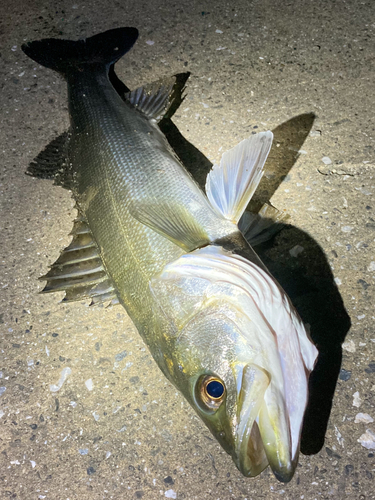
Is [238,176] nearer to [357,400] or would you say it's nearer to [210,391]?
[210,391]

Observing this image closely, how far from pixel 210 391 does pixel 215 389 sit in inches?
0.9

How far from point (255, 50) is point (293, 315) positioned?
8.71ft

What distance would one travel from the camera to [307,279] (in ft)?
8.57

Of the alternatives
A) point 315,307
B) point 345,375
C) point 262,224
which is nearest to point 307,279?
point 315,307

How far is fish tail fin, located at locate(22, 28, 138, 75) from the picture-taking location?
337 cm

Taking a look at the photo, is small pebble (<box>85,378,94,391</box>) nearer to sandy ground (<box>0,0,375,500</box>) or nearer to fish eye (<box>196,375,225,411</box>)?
sandy ground (<box>0,0,375,500</box>)

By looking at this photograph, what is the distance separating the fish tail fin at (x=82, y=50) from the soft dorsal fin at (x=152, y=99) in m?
0.47

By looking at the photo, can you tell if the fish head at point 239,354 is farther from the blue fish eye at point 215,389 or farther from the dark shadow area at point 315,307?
the dark shadow area at point 315,307

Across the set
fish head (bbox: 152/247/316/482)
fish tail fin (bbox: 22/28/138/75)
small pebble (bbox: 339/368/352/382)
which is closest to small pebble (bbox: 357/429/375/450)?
small pebble (bbox: 339/368/352/382)

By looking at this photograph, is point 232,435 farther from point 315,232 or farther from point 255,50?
point 255,50

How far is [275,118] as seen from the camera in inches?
126

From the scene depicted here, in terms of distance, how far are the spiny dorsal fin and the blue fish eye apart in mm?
816

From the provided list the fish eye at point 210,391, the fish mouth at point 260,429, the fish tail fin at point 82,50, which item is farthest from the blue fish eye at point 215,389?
the fish tail fin at point 82,50

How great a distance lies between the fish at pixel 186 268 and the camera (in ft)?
5.34
